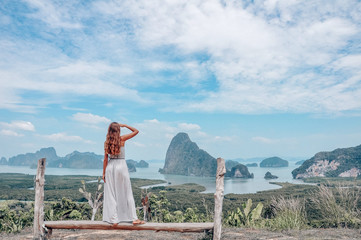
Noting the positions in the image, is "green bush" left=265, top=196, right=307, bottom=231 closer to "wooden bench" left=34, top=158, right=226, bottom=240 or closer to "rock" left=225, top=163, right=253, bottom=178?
"wooden bench" left=34, top=158, right=226, bottom=240

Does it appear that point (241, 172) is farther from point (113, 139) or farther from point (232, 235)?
point (113, 139)

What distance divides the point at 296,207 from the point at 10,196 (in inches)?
2043

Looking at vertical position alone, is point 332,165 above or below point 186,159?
below

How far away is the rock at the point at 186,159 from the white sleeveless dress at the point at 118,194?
149 meters

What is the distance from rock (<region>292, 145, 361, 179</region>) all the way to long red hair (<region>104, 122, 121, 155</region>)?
363 ft

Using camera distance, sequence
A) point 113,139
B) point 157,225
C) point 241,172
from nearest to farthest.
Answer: point 113,139 → point 157,225 → point 241,172

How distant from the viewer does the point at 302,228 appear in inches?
261

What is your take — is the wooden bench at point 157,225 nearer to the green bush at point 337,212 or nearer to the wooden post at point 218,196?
the wooden post at point 218,196

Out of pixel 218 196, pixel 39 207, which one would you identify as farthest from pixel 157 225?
pixel 39 207

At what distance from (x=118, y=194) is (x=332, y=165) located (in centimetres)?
12893

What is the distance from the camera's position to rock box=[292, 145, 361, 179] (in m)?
108

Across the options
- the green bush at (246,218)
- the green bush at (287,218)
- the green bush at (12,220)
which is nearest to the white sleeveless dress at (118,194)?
the green bush at (246,218)

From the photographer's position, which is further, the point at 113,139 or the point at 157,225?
the point at 157,225

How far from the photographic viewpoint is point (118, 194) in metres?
5.07
